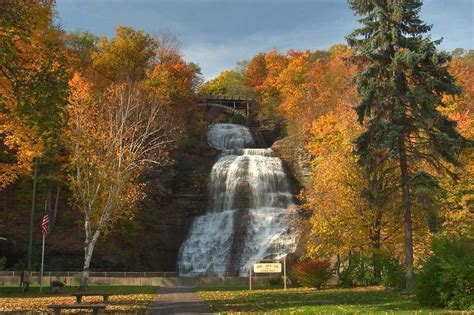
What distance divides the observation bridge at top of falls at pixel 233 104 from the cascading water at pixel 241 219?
1875 cm

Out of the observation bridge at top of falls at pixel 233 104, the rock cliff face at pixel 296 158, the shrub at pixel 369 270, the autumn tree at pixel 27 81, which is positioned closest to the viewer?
the autumn tree at pixel 27 81

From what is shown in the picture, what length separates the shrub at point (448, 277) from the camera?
1266 centimetres

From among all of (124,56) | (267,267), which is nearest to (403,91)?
(267,267)

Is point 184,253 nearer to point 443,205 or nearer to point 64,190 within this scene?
point 64,190

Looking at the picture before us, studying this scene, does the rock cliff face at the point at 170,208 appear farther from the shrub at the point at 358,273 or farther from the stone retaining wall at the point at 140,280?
the shrub at the point at 358,273

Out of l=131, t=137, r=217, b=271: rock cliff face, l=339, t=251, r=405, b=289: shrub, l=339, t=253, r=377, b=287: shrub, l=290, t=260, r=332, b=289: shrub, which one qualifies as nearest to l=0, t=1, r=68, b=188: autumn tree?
l=290, t=260, r=332, b=289: shrub

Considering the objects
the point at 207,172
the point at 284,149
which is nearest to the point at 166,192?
the point at 207,172

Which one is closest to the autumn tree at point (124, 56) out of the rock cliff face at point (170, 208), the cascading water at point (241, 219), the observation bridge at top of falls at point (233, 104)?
the rock cliff face at point (170, 208)

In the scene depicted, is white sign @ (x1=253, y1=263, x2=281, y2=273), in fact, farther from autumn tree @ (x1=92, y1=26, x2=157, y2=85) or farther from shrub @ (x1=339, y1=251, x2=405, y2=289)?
autumn tree @ (x1=92, y1=26, x2=157, y2=85)

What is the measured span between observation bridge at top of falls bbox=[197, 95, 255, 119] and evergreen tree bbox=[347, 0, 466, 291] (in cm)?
4586

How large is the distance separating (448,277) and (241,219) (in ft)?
89.2

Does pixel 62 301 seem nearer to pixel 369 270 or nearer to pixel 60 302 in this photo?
pixel 60 302

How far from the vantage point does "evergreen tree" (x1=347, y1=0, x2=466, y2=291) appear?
1909 cm

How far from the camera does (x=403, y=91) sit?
20188 mm
